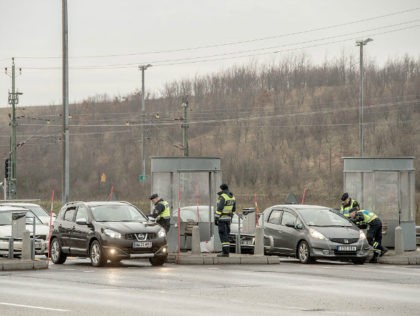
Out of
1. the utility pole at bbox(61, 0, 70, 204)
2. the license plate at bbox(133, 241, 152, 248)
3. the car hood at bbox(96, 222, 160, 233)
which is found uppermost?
the utility pole at bbox(61, 0, 70, 204)

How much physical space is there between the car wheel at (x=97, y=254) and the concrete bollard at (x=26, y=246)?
155cm

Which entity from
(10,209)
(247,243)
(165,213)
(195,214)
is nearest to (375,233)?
(247,243)

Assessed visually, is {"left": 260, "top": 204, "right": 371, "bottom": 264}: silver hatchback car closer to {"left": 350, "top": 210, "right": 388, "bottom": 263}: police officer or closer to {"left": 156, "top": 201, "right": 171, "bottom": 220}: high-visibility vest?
{"left": 350, "top": 210, "right": 388, "bottom": 263}: police officer

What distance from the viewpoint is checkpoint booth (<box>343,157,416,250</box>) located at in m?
32.9

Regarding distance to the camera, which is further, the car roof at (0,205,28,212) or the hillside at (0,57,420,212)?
the hillside at (0,57,420,212)

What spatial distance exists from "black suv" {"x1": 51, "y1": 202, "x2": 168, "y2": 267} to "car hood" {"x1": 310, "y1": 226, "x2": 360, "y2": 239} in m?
4.16

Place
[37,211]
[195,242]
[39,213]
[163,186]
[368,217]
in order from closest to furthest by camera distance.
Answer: [195,242]
[368,217]
[163,186]
[39,213]
[37,211]

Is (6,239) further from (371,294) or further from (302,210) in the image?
(371,294)

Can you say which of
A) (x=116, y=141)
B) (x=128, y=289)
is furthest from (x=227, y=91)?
(x=128, y=289)

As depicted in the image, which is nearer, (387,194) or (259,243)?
(259,243)

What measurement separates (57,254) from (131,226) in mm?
2812

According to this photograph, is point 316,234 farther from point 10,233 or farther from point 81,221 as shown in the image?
point 10,233

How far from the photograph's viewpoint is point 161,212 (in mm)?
29000

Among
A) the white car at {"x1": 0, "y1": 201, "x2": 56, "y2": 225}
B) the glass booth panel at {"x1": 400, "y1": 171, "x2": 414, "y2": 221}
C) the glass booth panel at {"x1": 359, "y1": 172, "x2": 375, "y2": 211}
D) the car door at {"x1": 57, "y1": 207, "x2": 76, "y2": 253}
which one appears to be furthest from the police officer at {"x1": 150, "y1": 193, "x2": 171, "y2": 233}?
the glass booth panel at {"x1": 400, "y1": 171, "x2": 414, "y2": 221}
